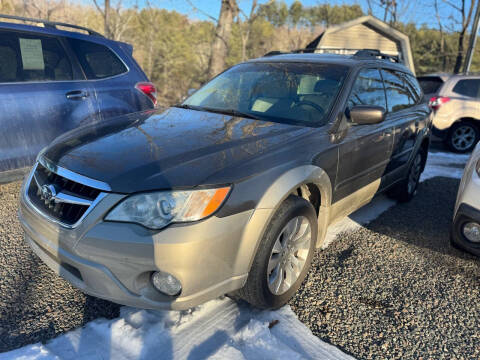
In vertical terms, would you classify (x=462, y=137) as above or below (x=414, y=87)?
below

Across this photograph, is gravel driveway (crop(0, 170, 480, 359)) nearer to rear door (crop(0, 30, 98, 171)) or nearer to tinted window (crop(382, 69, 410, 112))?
rear door (crop(0, 30, 98, 171))

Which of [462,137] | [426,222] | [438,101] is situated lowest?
[426,222]

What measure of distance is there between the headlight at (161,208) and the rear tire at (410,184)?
317cm

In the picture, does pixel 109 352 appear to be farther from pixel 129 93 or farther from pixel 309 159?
pixel 129 93

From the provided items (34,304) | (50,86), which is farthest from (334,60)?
(34,304)

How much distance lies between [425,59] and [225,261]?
3808cm

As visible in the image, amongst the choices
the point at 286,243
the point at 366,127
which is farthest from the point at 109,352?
the point at 366,127

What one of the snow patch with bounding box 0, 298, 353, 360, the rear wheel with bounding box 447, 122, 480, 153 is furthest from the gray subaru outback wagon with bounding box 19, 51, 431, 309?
the rear wheel with bounding box 447, 122, 480, 153

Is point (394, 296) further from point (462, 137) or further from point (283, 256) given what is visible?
point (462, 137)

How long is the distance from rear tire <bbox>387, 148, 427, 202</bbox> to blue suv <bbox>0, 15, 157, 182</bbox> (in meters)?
3.39

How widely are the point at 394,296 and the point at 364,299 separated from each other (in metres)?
0.25

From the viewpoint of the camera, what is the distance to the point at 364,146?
3.07m

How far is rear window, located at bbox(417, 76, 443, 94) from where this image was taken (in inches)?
320

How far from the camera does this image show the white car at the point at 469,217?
8.80ft
